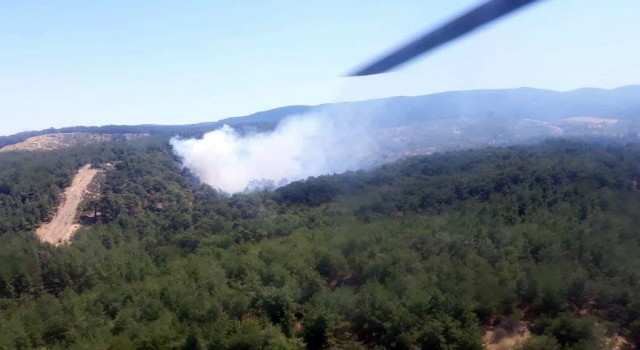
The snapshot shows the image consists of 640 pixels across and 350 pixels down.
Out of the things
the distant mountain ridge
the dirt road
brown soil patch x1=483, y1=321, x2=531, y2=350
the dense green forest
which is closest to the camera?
brown soil patch x1=483, y1=321, x2=531, y2=350

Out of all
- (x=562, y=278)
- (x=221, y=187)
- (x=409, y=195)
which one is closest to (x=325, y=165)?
(x=221, y=187)

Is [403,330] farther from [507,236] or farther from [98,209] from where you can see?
[98,209]

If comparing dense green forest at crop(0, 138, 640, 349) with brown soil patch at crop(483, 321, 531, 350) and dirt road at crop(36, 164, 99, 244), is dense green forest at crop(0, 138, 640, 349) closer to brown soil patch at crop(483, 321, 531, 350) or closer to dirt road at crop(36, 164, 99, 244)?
brown soil patch at crop(483, 321, 531, 350)

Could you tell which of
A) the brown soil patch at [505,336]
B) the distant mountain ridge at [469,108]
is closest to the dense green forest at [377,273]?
the brown soil patch at [505,336]

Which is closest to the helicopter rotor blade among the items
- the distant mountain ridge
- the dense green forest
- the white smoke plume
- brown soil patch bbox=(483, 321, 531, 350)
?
the dense green forest

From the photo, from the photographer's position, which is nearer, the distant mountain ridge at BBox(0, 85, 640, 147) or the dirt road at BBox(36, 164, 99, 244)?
the dirt road at BBox(36, 164, 99, 244)

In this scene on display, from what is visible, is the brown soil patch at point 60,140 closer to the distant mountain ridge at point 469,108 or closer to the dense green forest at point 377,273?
the distant mountain ridge at point 469,108
